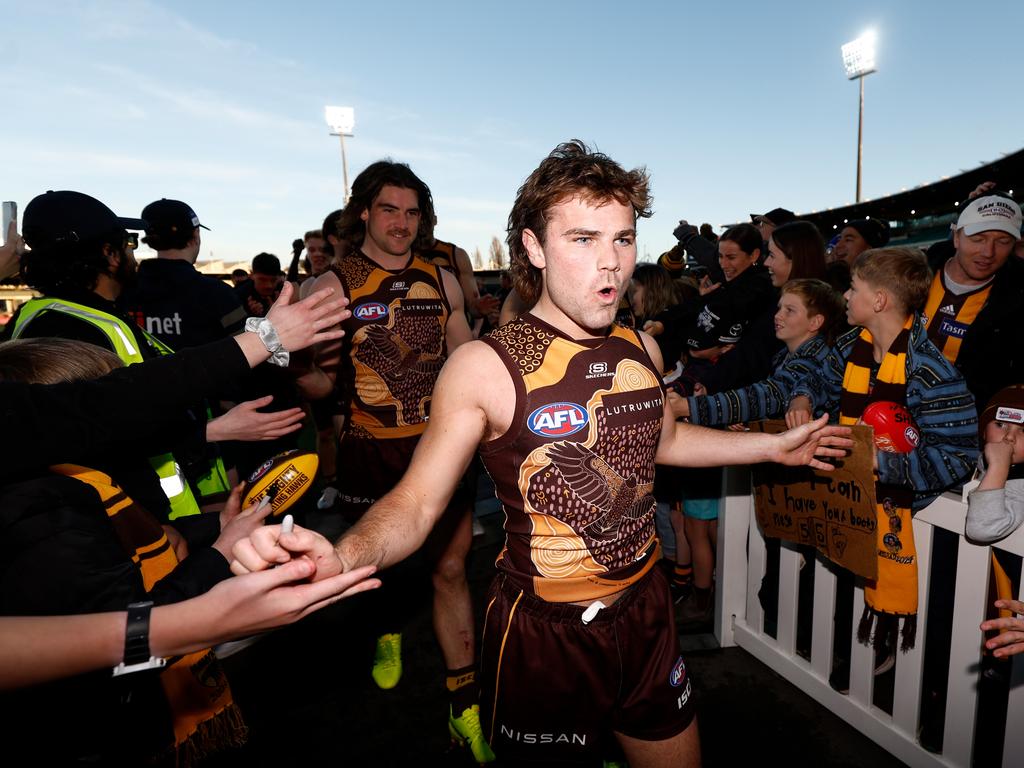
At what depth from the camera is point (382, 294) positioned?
3.56 metres

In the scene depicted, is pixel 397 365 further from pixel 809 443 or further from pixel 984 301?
pixel 984 301

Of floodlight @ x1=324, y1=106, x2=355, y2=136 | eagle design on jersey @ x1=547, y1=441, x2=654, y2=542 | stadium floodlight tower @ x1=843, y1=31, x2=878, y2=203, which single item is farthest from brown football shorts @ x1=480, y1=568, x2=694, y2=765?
floodlight @ x1=324, y1=106, x2=355, y2=136

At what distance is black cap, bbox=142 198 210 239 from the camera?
4336mm

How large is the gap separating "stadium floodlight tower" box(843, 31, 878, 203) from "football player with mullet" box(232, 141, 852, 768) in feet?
116

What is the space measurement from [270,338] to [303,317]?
0.17 meters

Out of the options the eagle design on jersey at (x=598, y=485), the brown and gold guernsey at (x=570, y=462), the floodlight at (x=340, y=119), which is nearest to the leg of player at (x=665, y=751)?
the brown and gold guernsey at (x=570, y=462)

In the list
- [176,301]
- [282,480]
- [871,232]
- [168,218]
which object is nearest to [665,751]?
[282,480]

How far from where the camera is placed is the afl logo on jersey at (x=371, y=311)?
3.51 metres

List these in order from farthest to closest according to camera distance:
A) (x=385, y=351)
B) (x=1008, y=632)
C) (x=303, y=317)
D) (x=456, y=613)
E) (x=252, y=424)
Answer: (x=385, y=351), (x=456, y=613), (x=252, y=424), (x=303, y=317), (x=1008, y=632)

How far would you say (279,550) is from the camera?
1.35 meters

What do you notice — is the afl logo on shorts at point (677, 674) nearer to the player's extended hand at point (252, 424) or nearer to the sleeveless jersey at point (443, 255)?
the player's extended hand at point (252, 424)

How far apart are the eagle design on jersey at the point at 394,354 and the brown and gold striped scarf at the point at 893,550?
244 cm

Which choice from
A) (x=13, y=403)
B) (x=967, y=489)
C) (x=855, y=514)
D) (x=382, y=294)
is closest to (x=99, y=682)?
(x=13, y=403)

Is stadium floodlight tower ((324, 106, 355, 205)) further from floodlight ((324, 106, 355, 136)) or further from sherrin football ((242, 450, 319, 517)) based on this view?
sherrin football ((242, 450, 319, 517))
